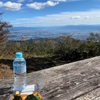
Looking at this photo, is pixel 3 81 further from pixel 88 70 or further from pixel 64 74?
pixel 88 70

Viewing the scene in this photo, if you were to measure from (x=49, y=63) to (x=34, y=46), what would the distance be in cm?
288

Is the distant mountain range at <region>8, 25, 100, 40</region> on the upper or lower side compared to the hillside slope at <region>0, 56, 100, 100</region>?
lower

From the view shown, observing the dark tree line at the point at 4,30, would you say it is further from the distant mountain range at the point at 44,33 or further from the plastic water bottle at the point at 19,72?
the plastic water bottle at the point at 19,72

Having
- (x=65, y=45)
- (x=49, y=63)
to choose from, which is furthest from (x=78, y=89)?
(x=65, y=45)

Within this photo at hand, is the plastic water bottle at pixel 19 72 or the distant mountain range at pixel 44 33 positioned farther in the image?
the distant mountain range at pixel 44 33

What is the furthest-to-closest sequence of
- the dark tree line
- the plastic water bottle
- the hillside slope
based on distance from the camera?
the dark tree line < the plastic water bottle < the hillside slope

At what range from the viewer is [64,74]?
184 centimetres

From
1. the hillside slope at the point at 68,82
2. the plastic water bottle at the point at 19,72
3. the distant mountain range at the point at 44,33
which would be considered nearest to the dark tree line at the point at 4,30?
the distant mountain range at the point at 44,33

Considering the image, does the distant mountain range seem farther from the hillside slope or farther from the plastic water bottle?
the plastic water bottle

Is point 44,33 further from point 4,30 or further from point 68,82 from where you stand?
point 68,82

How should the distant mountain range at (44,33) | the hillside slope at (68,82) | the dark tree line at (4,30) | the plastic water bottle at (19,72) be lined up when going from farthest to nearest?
the distant mountain range at (44,33) < the dark tree line at (4,30) < the plastic water bottle at (19,72) < the hillside slope at (68,82)

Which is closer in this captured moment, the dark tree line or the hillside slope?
the hillside slope

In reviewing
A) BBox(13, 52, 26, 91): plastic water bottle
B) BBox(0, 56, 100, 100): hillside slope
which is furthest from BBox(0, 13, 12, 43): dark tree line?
BBox(13, 52, 26, 91): plastic water bottle

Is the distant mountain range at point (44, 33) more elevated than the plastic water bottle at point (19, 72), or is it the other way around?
the plastic water bottle at point (19, 72)
